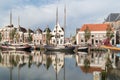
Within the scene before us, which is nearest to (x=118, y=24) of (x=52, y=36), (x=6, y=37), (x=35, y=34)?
(x=52, y=36)

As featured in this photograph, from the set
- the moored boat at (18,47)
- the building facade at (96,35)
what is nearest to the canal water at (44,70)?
the moored boat at (18,47)

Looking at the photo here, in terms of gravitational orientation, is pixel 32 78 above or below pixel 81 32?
below

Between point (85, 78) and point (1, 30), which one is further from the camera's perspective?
point (1, 30)

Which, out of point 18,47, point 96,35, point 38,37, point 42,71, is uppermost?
point 96,35

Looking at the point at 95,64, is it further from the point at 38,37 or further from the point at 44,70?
the point at 38,37

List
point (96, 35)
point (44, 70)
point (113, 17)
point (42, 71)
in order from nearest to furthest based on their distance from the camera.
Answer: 1. point (42, 71)
2. point (44, 70)
3. point (96, 35)
4. point (113, 17)

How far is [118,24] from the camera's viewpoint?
366 feet

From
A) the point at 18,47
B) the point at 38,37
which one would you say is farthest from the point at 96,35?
the point at 38,37

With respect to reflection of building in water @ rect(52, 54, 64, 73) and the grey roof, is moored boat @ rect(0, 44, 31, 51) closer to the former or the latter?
the grey roof

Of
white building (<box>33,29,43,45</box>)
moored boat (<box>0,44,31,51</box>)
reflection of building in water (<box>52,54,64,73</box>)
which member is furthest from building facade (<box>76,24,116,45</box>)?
reflection of building in water (<box>52,54,64,73</box>)

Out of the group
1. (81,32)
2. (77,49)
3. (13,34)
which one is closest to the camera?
(77,49)

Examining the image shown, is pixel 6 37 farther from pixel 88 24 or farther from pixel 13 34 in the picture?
pixel 88 24

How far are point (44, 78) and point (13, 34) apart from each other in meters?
87.7

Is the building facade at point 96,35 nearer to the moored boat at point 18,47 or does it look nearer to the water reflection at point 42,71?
the moored boat at point 18,47
